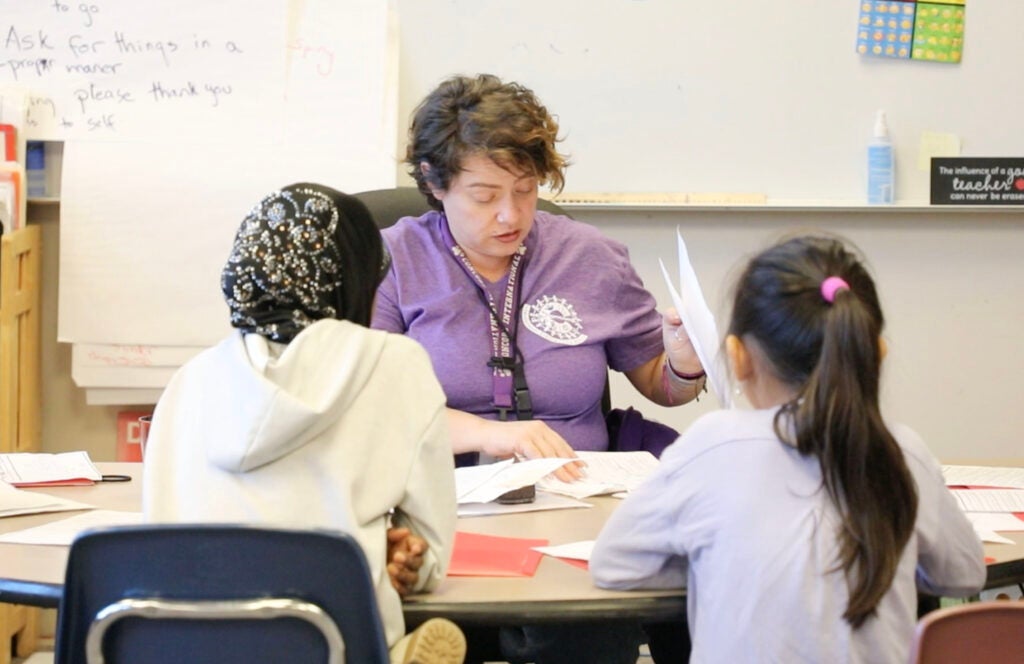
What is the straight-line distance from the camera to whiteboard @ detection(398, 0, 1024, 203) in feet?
10.6

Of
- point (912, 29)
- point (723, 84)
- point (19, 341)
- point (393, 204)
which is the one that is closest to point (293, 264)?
point (393, 204)

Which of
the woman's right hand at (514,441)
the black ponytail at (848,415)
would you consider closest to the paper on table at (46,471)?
the woman's right hand at (514,441)

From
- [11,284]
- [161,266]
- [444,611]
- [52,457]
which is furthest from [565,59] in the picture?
[444,611]

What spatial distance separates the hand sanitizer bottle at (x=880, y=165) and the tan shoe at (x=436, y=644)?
2268 millimetres

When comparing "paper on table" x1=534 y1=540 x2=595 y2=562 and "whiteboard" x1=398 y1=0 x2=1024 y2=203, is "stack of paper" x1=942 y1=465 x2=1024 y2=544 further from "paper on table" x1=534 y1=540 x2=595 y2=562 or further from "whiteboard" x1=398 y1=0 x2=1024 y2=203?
"whiteboard" x1=398 y1=0 x2=1024 y2=203

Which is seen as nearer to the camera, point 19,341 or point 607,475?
point 607,475

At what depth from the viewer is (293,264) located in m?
1.42

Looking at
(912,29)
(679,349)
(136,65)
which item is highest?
(912,29)

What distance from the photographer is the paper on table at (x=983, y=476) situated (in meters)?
1.95

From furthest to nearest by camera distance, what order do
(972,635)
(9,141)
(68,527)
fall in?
(9,141)
(68,527)
(972,635)

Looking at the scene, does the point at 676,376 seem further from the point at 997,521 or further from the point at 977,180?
the point at 977,180

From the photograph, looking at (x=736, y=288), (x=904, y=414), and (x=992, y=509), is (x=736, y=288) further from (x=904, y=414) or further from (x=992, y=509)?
(x=904, y=414)

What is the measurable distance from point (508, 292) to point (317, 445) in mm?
978

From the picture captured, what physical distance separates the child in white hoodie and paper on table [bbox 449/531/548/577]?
85 mm
